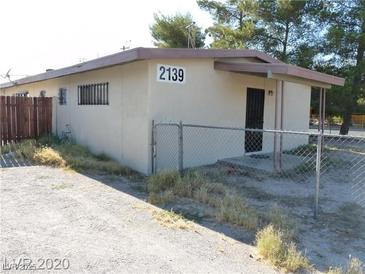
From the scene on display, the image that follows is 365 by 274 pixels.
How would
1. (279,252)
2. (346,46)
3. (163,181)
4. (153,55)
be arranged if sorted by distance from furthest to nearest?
(346,46) < (153,55) < (163,181) < (279,252)

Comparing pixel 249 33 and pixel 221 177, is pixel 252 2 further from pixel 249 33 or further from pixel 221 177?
pixel 221 177

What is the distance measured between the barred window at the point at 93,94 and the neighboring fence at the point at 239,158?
2502 mm

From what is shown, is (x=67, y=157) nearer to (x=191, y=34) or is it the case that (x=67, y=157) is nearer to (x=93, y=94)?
(x=93, y=94)

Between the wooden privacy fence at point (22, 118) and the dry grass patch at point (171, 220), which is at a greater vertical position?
the wooden privacy fence at point (22, 118)

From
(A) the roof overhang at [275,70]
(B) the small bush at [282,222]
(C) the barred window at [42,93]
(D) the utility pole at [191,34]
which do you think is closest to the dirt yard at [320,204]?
(B) the small bush at [282,222]

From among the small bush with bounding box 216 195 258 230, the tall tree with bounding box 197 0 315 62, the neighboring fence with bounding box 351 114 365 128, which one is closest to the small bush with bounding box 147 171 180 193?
the small bush with bounding box 216 195 258 230

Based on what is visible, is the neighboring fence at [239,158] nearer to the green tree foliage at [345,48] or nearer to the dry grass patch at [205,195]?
the dry grass patch at [205,195]

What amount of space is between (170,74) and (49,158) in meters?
3.84

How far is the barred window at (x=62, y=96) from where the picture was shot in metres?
12.6

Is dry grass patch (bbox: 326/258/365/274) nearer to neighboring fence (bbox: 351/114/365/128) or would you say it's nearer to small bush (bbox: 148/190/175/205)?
small bush (bbox: 148/190/175/205)

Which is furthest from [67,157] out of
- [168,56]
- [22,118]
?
[22,118]

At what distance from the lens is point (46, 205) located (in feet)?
18.6

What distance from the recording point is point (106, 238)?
4.34 m

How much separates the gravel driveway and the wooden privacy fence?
6.28 m
